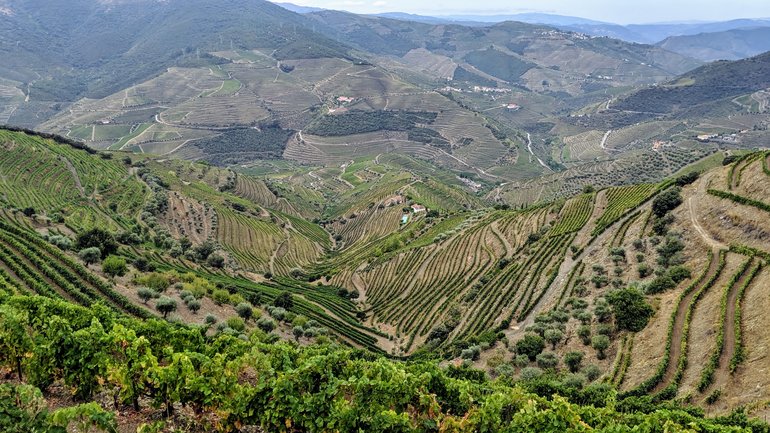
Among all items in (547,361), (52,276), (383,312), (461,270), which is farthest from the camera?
(461,270)

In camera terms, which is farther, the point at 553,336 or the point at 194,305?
the point at 194,305

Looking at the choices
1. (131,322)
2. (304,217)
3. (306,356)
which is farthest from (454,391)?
(304,217)

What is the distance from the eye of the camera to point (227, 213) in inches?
5285

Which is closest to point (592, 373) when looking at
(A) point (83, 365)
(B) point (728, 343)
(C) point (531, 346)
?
(C) point (531, 346)

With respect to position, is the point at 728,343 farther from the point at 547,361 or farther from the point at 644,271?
the point at 644,271

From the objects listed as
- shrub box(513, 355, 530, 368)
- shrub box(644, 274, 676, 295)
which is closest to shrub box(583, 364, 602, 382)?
shrub box(513, 355, 530, 368)

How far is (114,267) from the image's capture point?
56.8 meters

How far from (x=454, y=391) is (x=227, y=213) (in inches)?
4804

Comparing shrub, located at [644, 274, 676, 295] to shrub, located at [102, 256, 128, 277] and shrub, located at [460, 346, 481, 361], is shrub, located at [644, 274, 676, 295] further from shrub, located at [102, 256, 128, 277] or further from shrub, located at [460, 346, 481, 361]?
shrub, located at [102, 256, 128, 277]

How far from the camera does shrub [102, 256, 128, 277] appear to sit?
56372 mm

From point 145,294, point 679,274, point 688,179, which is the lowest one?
point 145,294

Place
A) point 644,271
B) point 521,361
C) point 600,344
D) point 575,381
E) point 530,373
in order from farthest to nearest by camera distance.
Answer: point 644,271 < point 521,361 < point 600,344 < point 530,373 < point 575,381

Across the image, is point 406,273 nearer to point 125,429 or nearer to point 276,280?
point 276,280

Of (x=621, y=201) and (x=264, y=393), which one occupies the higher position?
(x=264, y=393)
